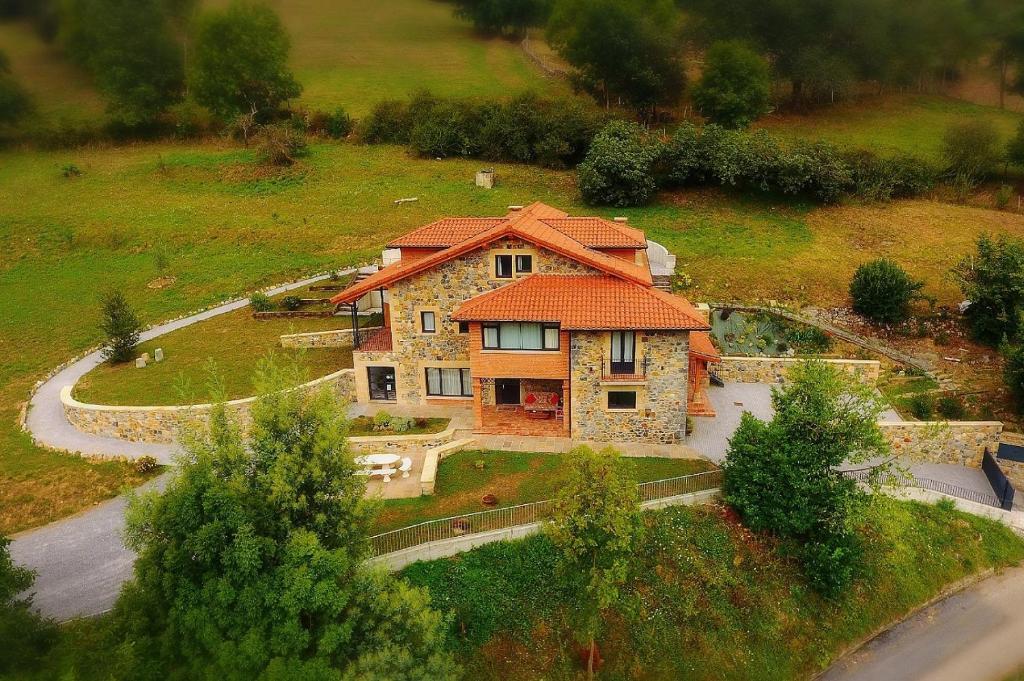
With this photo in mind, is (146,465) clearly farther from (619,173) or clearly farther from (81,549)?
(619,173)

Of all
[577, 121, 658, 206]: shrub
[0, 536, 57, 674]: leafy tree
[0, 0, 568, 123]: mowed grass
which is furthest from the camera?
[0, 0, 568, 123]: mowed grass

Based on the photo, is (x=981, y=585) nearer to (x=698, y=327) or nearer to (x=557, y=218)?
(x=698, y=327)

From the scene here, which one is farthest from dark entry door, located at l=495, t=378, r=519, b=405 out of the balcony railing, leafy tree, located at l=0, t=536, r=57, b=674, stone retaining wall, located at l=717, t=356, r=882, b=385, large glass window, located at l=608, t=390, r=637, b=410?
leafy tree, located at l=0, t=536, r=57, b=674

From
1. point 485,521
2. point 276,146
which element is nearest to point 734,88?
point 276,146

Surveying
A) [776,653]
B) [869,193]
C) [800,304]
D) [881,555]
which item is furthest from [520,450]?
[869,193]

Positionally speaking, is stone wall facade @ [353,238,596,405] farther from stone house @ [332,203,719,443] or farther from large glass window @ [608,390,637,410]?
large glass window @ [608,390,637,410]
